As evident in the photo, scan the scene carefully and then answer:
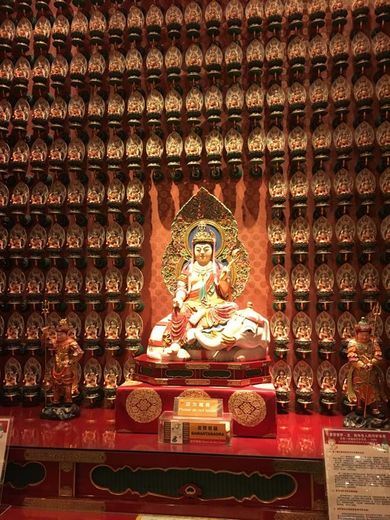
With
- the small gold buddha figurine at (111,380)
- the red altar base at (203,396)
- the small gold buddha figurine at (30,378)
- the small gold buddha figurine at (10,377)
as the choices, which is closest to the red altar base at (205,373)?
the red altar base at (203,396)

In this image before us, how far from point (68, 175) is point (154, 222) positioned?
0.79m

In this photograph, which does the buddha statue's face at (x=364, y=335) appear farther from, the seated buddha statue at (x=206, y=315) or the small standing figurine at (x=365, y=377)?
the seated buddha statue at (x=206, y=315)

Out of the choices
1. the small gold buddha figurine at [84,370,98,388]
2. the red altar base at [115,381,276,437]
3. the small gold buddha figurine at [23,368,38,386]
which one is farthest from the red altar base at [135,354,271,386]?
the small gold buddha figurine at [23,368,38,386]

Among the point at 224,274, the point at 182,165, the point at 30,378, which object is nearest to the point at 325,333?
the point at 224,274

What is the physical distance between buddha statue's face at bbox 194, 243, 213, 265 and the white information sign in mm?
1518

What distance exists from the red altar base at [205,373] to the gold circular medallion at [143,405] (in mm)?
97

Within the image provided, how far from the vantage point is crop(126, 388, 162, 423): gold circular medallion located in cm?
303

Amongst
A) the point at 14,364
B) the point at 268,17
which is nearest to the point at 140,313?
the point at 14,364

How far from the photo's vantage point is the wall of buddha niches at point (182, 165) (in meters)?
3.61

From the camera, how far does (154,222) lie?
13.2 feet

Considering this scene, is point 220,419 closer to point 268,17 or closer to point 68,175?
point 68,175

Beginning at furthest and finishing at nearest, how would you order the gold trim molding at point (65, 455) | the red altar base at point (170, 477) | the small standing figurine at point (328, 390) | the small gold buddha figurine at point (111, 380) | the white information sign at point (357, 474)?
1. the small gold buddha figurine at point (111, 380)
2. the small standing figurine at point (328, 390)
3. the gold trim molding at point (65, 455)
4. the red altar base at point (170, 477)
5. the white information sign at point (357, 474)

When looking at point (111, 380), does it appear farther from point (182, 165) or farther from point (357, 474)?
point (357, 474)

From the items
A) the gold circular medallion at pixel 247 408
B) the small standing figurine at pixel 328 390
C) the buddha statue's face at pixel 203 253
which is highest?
the buddha statue's face at pixel 203 253
